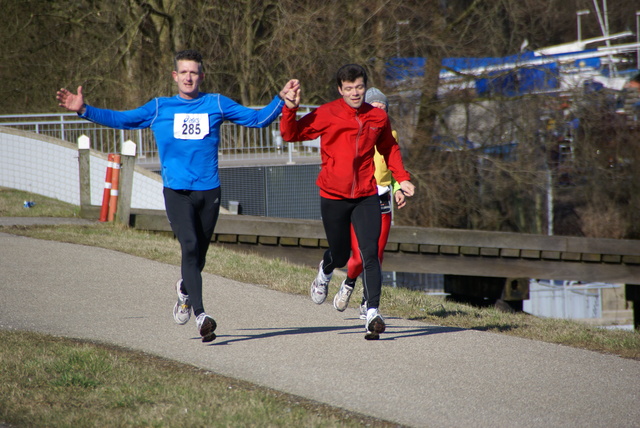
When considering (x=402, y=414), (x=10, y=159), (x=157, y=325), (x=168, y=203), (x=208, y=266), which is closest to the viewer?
(x=402, y=414)

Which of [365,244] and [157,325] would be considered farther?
[157,325]

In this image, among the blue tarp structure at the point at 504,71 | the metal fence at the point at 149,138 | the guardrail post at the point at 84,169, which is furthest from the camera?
the blue tarp structure at the point at 504,71

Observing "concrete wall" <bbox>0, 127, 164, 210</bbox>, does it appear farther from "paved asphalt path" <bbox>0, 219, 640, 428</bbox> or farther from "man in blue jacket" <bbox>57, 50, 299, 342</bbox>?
"man in blue jacket" <bbox>57, 50, 299, 342</bbox>

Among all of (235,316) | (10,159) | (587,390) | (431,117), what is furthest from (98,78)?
(587,390)

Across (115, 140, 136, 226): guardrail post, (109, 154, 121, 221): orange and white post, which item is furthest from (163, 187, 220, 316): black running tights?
(109, 154, 121, 221): orange and white post

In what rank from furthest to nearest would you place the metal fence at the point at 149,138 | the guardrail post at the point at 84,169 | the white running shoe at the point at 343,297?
the metal fence at the point at 149,138 < the guardrail post at the point at 84,169 < the white running shoe at the point at 343,297

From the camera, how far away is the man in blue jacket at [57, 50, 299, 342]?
18.9 ft

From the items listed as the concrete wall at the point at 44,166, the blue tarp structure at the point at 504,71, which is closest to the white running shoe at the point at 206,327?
the concrete wall at the point at 44,166

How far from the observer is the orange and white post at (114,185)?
44.5 feet

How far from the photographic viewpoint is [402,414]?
4.28 metres

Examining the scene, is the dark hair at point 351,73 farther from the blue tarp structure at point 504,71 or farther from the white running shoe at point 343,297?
the blue tarp structure at point 504,71

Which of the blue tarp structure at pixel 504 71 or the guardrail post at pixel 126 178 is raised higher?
the blue tarp structure at pixel 504 71

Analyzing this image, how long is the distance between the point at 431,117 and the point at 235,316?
15.3m

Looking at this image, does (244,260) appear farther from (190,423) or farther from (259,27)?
(259,27)
